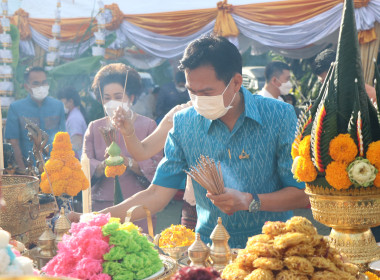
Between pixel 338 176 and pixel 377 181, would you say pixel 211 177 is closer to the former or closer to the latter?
pixel 338 176

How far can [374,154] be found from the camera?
Result: 5.84 ft

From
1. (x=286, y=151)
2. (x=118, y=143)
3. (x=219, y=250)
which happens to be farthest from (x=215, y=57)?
(x=118, y=143)

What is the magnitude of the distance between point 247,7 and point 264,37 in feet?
1.69

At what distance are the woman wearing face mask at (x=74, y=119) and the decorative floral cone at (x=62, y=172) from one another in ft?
11.5

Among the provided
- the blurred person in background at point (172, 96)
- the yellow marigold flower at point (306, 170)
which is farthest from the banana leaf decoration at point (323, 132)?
the blurred person in background at point (172, 96)

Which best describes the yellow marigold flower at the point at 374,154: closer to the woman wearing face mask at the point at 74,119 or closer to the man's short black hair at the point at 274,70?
the man's short black hair at the point at 274,70

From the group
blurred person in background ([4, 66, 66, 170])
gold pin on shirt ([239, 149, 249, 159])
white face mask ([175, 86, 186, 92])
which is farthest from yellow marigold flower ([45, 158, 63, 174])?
white face mask ([175, 86, 186, 92])

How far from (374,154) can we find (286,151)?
0.58 meters

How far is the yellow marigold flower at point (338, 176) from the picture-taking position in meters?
1.78

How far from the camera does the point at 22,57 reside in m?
8.57

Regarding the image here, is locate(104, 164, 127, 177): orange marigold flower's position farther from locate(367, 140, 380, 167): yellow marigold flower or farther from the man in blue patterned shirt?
locate(367, 140, 380, 167): yellow marigold flower

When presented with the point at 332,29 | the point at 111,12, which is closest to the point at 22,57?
the point at 111,12

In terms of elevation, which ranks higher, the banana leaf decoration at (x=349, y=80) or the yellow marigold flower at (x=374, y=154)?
the banana leaf decoration at (x=349, y=80)

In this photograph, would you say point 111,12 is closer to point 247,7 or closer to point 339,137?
point 247,7
